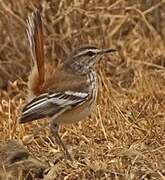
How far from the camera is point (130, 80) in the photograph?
906cm

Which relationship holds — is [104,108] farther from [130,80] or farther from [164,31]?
[164,31]

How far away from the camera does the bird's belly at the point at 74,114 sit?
6.54 metres

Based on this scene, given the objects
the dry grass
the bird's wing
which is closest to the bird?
the bird's wing

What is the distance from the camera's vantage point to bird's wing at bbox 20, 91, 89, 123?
636 centimetres

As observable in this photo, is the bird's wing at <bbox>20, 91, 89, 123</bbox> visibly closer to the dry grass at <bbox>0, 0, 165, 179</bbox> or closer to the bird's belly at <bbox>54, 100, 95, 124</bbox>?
the bird's belly at <bbox>54, 100, 95, 124</bbox>

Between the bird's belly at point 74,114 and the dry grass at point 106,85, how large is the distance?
28 cm

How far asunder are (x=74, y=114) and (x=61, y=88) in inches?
9.7

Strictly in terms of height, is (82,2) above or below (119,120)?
above

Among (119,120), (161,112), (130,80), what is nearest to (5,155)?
(119,120)

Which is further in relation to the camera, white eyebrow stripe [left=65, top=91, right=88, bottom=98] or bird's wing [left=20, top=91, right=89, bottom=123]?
white eyebrow stripe [left=65, top=91, right=88, bottom=98]

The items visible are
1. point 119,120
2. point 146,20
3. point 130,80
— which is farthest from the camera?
point 146,20

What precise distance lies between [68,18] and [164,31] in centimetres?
146

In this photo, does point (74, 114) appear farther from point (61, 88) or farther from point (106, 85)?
point (106, 85)

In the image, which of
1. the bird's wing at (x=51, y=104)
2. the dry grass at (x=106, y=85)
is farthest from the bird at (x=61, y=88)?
the dry grass at (x=106, y=85)
